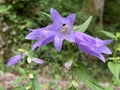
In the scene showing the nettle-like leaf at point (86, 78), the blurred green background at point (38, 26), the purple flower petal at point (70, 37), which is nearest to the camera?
the purple flower petal at point (70, 37)

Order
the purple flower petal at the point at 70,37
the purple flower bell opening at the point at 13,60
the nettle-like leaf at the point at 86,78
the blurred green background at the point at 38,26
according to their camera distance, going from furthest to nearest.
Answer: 1. the blurred green background at the point at 38,26
2. the purple flower bell opening at the point at 13,60
3. the nettle-like leaf at the point at 86,78
4. the purple flower petal at the point at 70,37

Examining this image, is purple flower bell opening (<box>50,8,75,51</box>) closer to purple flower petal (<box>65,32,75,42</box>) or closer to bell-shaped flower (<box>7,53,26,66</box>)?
purple flower petal (<box>65,32,75,42</box>)

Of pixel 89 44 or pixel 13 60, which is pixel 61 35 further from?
pixel 13 60

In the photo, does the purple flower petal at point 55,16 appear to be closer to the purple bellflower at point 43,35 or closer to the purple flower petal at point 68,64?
the purple bellflower at point 43,35

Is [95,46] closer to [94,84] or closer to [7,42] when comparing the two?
[94,84]

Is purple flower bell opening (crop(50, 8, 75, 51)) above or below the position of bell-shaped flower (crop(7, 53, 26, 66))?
above

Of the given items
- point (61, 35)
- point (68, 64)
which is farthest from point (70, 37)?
point (68, 64)

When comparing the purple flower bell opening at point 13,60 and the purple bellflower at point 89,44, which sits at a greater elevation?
the purple bellflower at point 89,44

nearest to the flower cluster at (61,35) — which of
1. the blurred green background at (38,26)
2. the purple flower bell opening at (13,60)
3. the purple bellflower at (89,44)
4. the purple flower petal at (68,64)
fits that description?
the purple bellflower at (89,44)

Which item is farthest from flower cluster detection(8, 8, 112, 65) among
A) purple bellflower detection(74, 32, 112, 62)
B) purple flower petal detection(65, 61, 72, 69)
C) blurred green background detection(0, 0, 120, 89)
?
blurred green background detection(0, 0, 120, 89)

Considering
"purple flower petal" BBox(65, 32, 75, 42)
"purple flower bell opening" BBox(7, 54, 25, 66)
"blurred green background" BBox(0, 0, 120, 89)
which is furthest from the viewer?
"blurred green background" BBox(0, 0, 120, 89)

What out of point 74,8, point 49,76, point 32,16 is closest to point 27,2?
point 32,16
